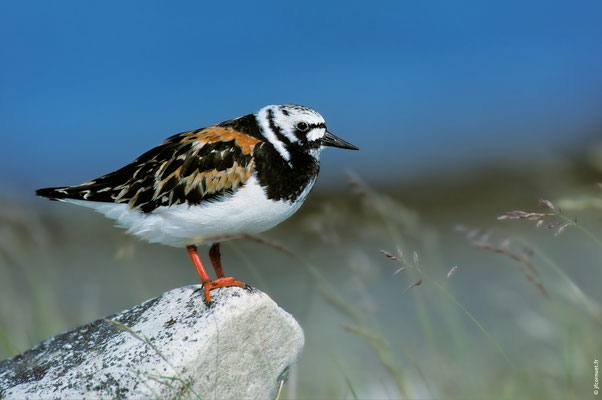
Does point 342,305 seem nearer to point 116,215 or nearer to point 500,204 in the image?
point 116,215

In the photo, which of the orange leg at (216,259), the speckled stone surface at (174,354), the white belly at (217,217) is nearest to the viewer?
the speckled stone surface at (174,354)

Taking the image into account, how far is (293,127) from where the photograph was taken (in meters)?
6.32

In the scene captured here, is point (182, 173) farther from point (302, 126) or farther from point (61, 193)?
point (61, 193)

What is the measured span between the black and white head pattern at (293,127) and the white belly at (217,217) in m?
0.47

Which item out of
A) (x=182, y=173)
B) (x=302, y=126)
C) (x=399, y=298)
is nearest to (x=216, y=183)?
(x=182, y=173)

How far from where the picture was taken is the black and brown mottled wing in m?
5.90

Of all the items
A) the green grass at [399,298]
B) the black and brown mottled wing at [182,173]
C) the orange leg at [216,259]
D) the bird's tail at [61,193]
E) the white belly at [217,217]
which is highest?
the black and brown mottled wing at [182,173]

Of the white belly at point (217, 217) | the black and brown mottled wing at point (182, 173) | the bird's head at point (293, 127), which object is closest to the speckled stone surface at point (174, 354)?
the white belly at point (217, 217)

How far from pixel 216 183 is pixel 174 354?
154 centimetres

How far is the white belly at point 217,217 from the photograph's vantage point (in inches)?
226

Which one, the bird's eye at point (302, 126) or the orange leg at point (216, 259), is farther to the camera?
the orange leg at point (216, 259)

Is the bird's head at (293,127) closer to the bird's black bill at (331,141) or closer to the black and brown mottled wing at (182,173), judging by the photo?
the bird's black bill at (331,141)

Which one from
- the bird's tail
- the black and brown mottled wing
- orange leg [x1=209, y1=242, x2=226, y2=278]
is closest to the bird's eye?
the black and brown mottled wing

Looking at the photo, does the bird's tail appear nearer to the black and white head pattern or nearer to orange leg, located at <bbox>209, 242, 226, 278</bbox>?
orange leg, located at <bbox>209, 242, 226, 278</bbox>
